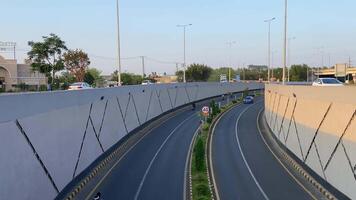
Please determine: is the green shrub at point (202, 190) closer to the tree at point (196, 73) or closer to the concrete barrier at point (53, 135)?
the concrete barrier at point (53, 135)

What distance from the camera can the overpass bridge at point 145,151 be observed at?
23344 mm

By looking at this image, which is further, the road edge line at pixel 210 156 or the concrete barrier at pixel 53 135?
the road edge line at pixel 210 156

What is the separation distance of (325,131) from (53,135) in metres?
16.8

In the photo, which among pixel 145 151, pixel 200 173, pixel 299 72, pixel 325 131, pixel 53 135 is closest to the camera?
pixel 53 135

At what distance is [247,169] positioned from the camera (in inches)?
1469

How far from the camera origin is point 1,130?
19922 mm

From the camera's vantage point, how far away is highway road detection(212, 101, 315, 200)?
30.3 metres

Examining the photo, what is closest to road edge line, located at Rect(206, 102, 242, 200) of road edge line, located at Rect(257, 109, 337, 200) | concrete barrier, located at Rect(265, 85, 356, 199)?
road edge line, located at Rect(257, 109, 337, 200)

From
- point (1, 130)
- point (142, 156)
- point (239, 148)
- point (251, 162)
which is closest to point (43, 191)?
point (1, 130)

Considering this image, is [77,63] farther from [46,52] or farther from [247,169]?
[247,169]

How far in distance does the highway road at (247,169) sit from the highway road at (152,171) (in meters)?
2.91

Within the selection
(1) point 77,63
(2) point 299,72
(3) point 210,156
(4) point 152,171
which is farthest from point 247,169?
(2) point 299,72

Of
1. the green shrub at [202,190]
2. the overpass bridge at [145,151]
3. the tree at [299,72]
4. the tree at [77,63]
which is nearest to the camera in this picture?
the overpass bridge at [145,151]

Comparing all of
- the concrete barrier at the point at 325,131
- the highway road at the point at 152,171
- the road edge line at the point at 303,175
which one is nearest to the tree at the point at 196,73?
the highway road at the point at 152,171
